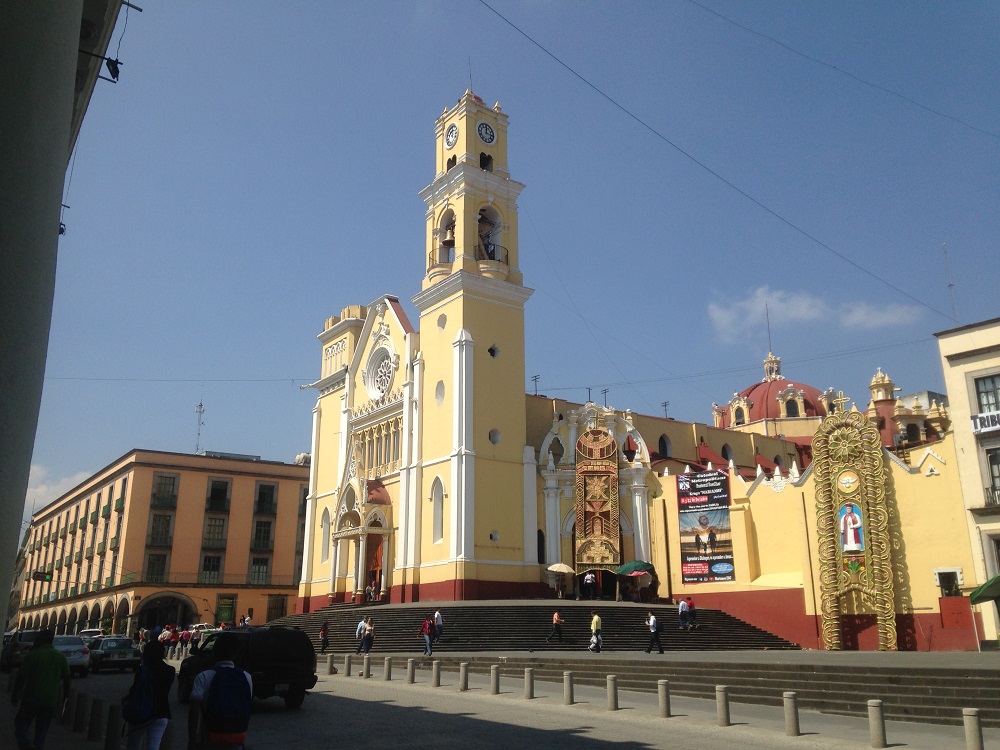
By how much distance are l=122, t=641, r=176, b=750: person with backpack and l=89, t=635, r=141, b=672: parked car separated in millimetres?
22167

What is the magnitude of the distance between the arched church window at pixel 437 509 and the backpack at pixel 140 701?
2845 cm

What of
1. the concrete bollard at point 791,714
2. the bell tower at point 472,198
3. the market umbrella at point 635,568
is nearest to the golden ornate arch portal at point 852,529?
the market umbrella at point 635,568

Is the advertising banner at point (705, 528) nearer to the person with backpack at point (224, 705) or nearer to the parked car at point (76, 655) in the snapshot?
the parked car at point (76, 655)

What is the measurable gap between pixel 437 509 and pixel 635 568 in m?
8.71

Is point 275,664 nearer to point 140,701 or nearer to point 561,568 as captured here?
point 140,701

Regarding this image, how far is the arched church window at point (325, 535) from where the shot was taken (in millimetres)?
43991

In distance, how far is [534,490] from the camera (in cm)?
3675

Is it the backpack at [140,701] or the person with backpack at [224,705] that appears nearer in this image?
the person with backpack at [224,705]

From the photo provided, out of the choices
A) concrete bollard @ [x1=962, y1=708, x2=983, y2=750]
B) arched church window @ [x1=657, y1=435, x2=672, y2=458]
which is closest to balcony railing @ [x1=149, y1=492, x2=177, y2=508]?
arched church window @ [x1=657, y1=435, x2=672, y2=458]

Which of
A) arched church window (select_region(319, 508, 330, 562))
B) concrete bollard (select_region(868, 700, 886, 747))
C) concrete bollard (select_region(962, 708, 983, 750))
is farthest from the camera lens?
arched church window (select_region(319, 508, 330, 562))

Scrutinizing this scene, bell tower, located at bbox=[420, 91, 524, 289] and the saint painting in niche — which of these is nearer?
the saint painting in niche

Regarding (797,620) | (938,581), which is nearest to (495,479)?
(797,620)

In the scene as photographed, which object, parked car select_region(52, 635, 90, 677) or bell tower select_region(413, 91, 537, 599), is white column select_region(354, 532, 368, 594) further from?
parked car select_region(52, 635, 90, 677)

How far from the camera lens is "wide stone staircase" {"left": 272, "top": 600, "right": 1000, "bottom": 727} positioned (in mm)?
14836
